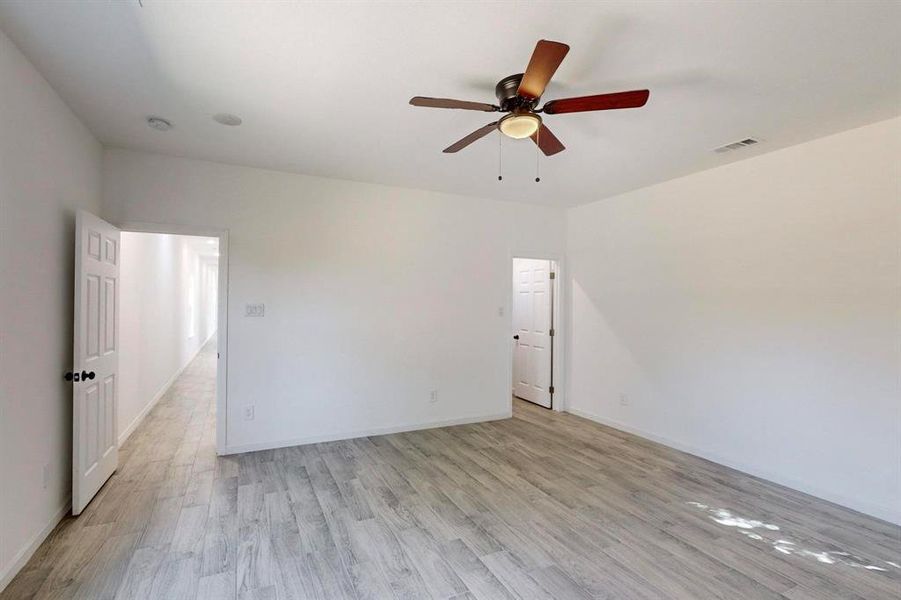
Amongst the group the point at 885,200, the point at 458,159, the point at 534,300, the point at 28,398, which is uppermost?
the point at 458,159

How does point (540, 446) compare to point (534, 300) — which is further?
point (534, 300)

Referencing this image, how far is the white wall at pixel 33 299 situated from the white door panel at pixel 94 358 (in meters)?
0.10


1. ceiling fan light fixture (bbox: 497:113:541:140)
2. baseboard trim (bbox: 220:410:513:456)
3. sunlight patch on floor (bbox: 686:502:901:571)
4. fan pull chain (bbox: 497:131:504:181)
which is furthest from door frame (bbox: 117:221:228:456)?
sunlight patch on floor (bbox: 686:502:901:571)

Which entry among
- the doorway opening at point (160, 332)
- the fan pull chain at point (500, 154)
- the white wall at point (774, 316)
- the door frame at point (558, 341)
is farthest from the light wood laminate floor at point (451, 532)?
the fan pull chain at point (500, 154)

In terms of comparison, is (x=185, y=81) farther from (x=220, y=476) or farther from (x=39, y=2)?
(x=220, y=476)

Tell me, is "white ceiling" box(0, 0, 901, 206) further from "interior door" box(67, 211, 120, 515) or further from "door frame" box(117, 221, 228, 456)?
"interior door" box(67, 211, 120, 515)

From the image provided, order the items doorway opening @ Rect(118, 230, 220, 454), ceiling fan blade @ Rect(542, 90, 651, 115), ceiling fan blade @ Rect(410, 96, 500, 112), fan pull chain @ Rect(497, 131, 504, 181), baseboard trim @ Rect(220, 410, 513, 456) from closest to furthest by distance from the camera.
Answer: ceiling fan blade @ Rect(542, 90, 651, 115)
ceiling fan blade @ Rect(410, 96, 500, 112)
fan pull chain @ Rect(497, 131, 504, 181)
baseboard trim @ Rect(220, 410, 513, 456)
doorway opening @ Rect(118, 230, 220, 454)

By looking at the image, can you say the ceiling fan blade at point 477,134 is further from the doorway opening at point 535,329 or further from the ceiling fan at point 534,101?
the doorway opening at point 535,329

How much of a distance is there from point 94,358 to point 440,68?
10.2ft

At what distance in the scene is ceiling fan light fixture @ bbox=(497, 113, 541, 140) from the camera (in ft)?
7.11

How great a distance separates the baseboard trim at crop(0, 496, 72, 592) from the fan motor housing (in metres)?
3.46

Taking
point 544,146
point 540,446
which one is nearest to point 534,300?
point 540,446

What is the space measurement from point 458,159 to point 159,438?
411 centimetres

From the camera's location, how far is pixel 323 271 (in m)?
4.25
